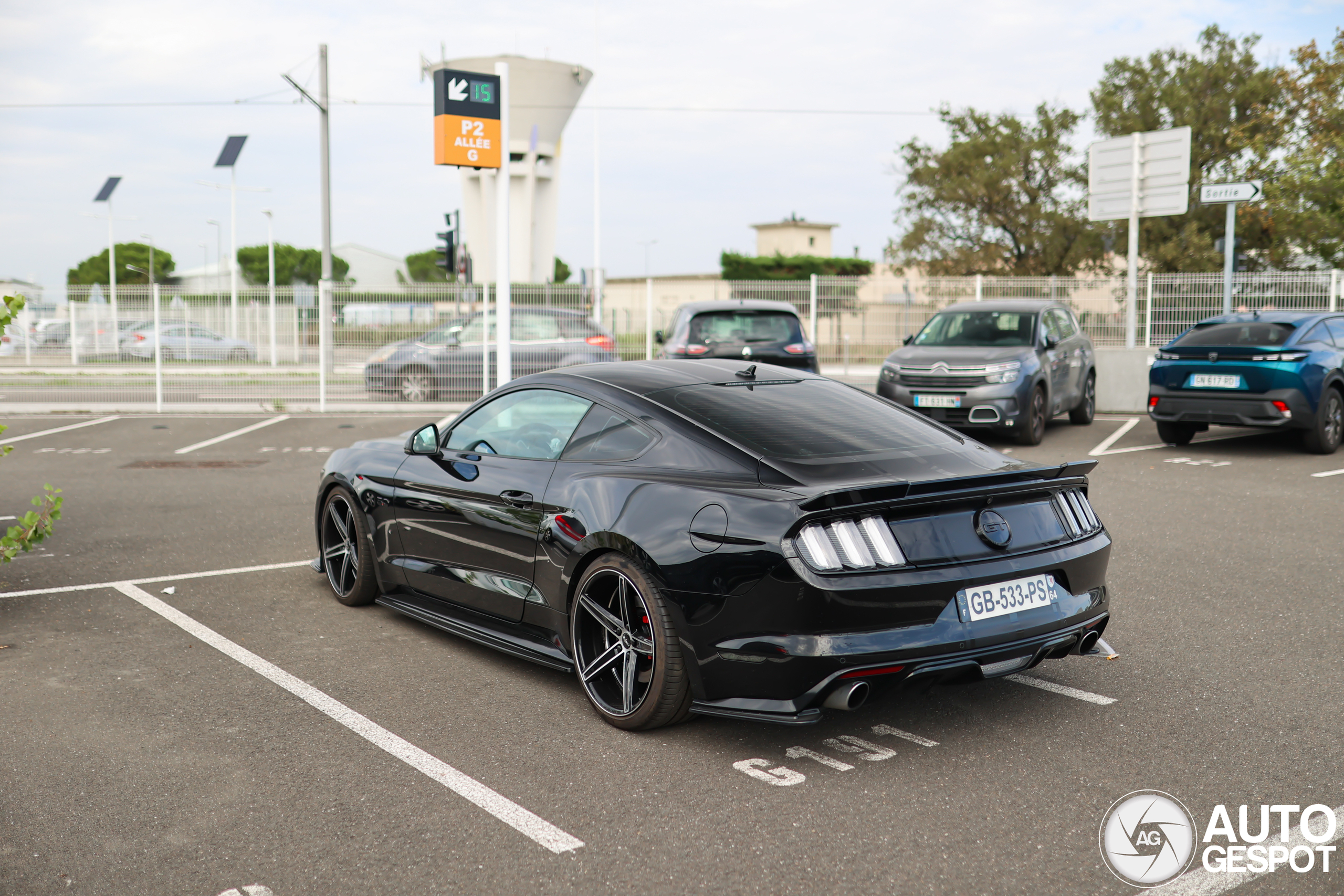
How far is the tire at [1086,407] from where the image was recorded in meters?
15.0

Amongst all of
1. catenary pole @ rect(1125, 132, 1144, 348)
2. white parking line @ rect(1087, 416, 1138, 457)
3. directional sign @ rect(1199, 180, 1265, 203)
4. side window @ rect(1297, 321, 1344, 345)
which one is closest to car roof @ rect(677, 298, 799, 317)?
white parking line @ rect(1087, 416, 1138, 457)

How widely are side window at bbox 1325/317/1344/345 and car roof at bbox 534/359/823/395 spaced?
29.7ft

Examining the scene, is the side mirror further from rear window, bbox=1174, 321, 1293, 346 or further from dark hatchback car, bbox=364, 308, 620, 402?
dark hatchback car, bbox=364, 308, 620, 402

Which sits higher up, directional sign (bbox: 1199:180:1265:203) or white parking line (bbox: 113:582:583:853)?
directional sign (bbox: 1199:180:1265:203)

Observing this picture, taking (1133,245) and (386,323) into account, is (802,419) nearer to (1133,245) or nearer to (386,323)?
(386,323)

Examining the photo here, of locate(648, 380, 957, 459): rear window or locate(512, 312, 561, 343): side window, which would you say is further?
locate(512, 312, 561, 343): side window

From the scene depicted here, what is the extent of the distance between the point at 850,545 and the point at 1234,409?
375 inches

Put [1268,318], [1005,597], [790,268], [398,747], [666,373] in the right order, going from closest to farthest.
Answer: [1005,597]
[398,747]
[666,373]
[1268,318]
[790,268]

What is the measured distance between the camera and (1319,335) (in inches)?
460

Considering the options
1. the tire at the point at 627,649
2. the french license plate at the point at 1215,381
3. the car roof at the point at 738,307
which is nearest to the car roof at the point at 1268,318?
the french license plate at the point at 1215,381

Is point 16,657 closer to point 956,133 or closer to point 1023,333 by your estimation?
point 1023,333

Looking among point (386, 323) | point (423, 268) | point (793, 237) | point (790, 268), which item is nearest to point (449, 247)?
point (386, 323)

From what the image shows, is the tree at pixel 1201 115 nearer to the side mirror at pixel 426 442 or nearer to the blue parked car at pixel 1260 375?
the blue parked car at pixel 1260 375

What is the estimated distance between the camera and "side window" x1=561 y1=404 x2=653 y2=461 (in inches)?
174
